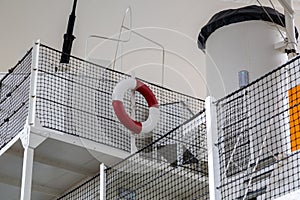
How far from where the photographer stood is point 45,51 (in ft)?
15.5

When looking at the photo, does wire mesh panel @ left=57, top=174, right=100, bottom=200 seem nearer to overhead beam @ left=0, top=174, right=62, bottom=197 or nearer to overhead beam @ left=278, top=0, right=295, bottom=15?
overhead beam @ left=0, top=174, right=62, bottom=197

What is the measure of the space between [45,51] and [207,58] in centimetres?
108

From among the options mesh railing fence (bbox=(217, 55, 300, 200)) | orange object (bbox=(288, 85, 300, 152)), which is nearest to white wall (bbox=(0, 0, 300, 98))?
mesh railing fence (bbox=(217, 55, 300, 200))

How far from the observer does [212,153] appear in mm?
3684

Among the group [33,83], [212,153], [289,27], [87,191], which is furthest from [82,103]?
[289,27]

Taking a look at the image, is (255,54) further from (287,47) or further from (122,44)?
(122,44)

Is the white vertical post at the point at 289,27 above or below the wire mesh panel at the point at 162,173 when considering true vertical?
above

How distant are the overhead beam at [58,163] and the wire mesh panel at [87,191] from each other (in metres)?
0.11

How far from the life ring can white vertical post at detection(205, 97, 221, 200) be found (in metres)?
0.68

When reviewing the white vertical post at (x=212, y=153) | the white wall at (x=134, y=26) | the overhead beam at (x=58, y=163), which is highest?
the white wall at (x=134, y=26)

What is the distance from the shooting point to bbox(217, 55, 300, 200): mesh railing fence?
3539 millimetres

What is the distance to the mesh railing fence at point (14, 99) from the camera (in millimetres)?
4625

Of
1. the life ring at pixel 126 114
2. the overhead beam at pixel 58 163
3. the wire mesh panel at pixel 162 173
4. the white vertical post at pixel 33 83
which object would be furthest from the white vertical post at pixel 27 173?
the life ring at pixel 126 114

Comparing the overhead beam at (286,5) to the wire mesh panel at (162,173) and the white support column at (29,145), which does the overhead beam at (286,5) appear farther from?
the white support column at (29,145)
